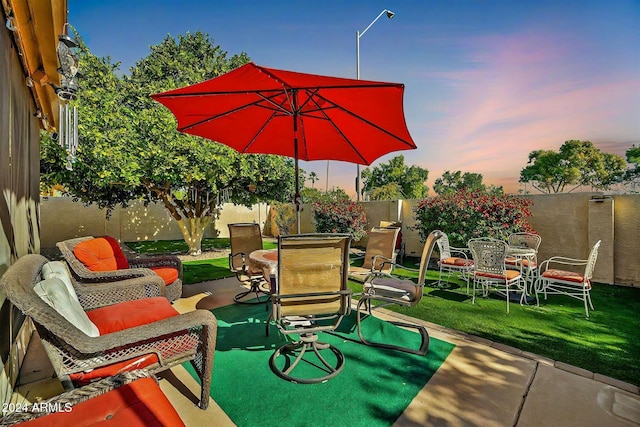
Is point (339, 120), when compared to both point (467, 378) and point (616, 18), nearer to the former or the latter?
point (467, 378)

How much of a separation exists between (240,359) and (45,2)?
3.27 m

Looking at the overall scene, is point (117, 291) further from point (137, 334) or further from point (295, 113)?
point (295, 113)

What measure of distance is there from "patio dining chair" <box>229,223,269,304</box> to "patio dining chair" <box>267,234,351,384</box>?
206 centimetres

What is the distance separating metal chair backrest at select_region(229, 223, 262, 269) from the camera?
199 inches

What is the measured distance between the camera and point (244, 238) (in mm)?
5145

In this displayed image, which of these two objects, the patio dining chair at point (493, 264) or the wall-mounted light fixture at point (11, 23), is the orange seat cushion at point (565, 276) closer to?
A: the patio dining chair at point (493, 264)

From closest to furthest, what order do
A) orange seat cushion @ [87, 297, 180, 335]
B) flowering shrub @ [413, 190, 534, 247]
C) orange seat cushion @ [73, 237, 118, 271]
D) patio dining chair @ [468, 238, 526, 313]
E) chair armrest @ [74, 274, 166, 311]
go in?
orange seat cushion @ [87, 297, 180, 335] → chair armrest @ [74, 274, 166, 311] → orange seat cushion @ [73, 237, 118, 271] → patio dining chair @ [468, 238, 526, 313] → flowering shrub @ [413, 190, 534, 247]

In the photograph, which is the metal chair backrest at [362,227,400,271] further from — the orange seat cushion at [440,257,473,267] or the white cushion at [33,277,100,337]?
the white cushion at [33,277,100,337]

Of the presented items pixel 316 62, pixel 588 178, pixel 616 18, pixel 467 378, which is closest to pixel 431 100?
pixel 316 62

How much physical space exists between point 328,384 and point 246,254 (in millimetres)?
2847

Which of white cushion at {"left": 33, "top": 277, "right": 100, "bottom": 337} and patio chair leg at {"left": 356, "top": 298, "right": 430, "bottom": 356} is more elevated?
white cushion at {"left": 33, "top": 277, "right": 100, "bottom": 337}

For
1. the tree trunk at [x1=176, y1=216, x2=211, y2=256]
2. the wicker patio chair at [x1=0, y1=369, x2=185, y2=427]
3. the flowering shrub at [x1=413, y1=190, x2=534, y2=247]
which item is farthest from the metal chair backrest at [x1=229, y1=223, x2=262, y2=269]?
the tree trunk at [x1=176, y1=216, x2=211, y2=256]

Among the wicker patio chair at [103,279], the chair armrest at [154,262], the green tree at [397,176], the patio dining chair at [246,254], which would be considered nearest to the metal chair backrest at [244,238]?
the patio dining chair at [246,254]

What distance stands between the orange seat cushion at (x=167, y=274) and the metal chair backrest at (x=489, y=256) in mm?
4390
